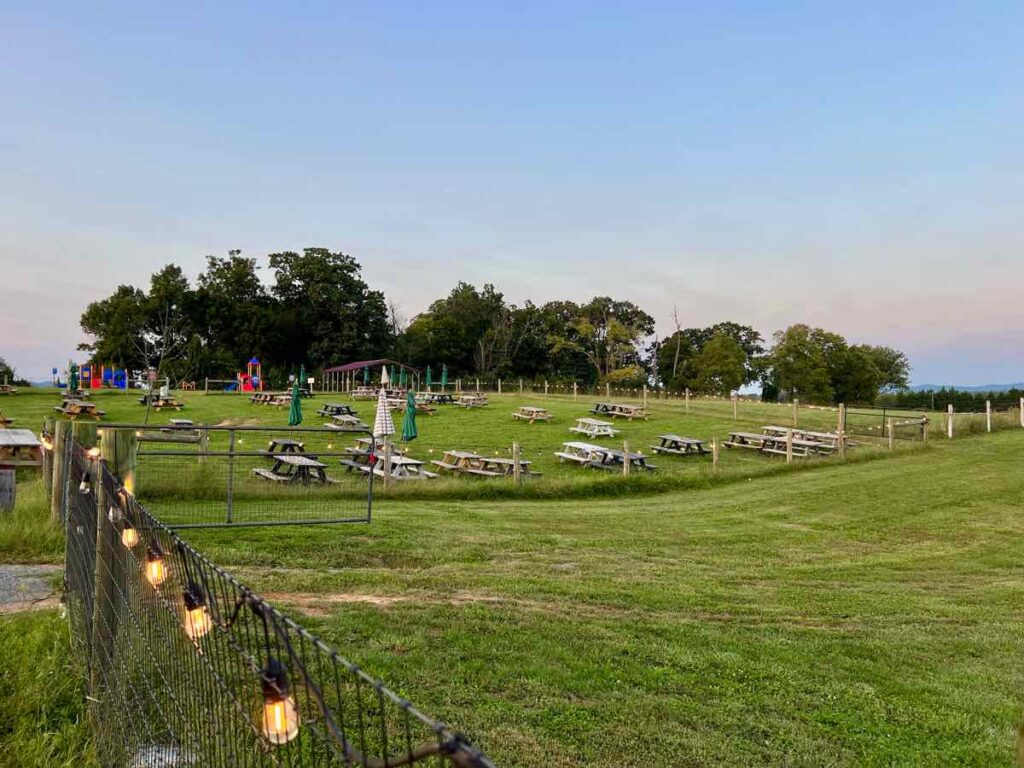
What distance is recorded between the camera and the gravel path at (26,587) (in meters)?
5.61

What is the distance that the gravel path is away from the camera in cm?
561

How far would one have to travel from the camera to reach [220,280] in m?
69.4

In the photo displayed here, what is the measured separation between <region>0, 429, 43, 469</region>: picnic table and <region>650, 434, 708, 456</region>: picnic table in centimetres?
1804

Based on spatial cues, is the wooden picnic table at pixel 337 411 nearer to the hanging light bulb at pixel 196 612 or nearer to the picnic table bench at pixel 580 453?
the picnic table bench at pixel 580 453

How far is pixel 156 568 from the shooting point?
10.1 feet

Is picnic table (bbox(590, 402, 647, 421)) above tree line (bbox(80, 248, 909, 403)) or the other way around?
the other way around

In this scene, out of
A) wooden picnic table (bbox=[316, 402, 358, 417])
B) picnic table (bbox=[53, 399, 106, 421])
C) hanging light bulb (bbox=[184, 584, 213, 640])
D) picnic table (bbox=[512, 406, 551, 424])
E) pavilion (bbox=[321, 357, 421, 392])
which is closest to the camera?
hanging light bulb (bbox=[184, 584, 213, 640])

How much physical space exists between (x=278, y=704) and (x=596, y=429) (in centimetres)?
2540

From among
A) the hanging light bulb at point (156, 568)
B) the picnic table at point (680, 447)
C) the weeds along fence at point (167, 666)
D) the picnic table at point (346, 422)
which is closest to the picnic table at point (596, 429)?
the picnic table at point (680, 447)

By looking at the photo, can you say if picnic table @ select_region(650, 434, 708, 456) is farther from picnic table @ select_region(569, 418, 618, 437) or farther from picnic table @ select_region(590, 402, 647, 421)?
picnic table @ select_region(590, 402, 647, 421)

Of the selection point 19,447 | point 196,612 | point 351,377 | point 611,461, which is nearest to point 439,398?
point 351,377

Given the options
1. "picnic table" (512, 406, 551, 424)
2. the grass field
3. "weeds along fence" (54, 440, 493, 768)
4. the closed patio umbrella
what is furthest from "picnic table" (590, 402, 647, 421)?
"weeds along fence" (54, 440, 493, 768)

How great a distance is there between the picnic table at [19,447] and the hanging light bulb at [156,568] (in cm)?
912

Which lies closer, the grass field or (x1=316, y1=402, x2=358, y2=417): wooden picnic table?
the grass field
